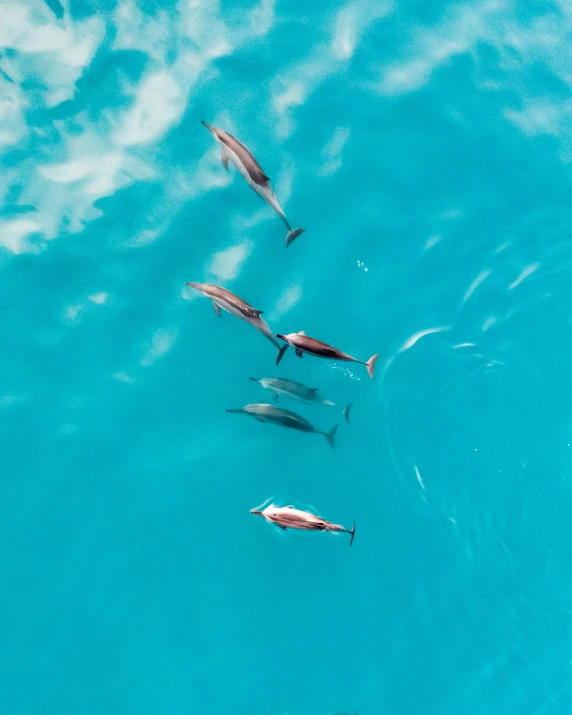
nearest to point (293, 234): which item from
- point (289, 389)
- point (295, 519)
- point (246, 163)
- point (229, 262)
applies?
point (229, 262)

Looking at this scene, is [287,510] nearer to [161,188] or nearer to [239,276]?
[239,276]

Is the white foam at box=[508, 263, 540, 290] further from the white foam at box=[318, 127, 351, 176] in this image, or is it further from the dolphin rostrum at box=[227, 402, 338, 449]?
the dolphin rostrum at box=[227, 402, 338, 449]

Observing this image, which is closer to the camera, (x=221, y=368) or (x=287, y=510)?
(x=287, y=510)

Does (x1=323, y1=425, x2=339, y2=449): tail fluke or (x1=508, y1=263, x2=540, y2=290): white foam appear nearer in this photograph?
(x1=323, y1=425, x2=339, y2=449): tail fluke

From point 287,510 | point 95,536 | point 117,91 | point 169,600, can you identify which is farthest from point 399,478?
point 117,91

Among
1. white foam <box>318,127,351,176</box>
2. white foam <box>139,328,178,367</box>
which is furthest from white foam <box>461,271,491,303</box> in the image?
white foam <box>139,328,178,367</box>

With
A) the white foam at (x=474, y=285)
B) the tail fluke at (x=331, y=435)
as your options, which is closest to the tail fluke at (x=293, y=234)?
Answer: the tail fluke at (x=331, y=435)
